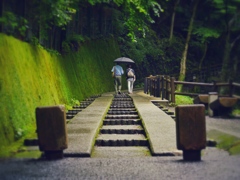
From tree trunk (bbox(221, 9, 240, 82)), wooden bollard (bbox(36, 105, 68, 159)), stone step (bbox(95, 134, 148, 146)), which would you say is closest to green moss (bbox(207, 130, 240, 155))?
tree trunk (bbox(221, 9, 240, 82))

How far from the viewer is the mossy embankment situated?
5.97 metres

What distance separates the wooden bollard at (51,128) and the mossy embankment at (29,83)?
73cm

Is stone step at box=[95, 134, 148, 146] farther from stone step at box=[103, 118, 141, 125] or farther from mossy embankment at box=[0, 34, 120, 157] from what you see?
stone step at box=[103, 118, 141, 125]

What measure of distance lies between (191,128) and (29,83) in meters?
3.66

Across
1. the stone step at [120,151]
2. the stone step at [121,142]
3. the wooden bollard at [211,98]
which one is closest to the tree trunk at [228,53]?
the wooden bollard at [211,98]

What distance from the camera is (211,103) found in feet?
14.2

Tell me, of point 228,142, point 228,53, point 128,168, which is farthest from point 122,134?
point 228,53

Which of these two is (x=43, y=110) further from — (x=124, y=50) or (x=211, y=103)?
(x=124, y=50)

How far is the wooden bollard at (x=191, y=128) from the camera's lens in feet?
15.4

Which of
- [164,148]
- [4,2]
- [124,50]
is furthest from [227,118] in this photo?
[124,50]

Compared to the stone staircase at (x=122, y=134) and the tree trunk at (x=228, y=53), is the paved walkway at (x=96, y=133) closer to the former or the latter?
the stone staircase at (x=122, y=134)

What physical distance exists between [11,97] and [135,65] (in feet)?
53.4

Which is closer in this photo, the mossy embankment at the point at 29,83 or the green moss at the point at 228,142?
the green moss at the point at 228,142

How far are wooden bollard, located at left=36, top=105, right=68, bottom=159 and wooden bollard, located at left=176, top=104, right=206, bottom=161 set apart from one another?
1.35 metres
